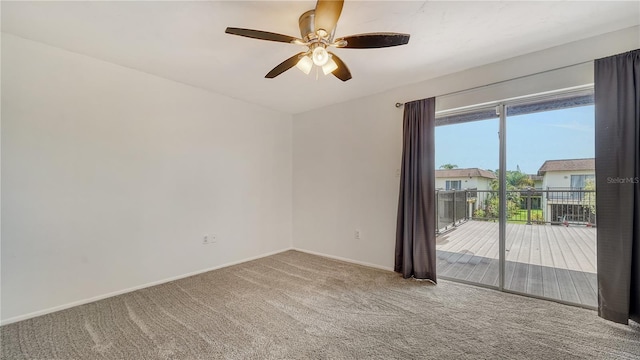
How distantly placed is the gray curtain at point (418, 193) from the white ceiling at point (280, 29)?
20.9 inches

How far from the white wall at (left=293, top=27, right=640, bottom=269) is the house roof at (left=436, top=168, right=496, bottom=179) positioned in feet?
1.84

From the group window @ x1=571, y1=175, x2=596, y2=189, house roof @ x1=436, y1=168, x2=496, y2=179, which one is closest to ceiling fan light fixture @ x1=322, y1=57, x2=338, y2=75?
house roof @ x1=436, y1=168, x2=496, y2=179

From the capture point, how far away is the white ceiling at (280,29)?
1.87 m

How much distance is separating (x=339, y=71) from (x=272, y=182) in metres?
2.49

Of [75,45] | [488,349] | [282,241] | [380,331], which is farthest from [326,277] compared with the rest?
[75,45]

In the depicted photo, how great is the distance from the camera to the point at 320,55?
1917mm

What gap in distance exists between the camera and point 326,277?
10.5ft

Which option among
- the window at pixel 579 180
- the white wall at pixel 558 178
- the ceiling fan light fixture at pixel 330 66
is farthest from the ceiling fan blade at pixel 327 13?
the window at pixel 579 180

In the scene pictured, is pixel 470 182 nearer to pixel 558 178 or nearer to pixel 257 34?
pixel 558 178

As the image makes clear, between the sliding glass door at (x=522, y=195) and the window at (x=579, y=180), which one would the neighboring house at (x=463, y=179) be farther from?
the window at (x=579, y=180)

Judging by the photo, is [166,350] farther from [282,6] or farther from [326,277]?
[282,6]

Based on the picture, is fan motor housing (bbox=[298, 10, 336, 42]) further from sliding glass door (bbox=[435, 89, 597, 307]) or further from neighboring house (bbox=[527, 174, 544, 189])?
neighboring house (bbox=[527, 174, 544, 189])

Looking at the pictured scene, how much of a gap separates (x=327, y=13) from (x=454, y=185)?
2571 millimetres

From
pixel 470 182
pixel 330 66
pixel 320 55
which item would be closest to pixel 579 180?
pixel 470 182
